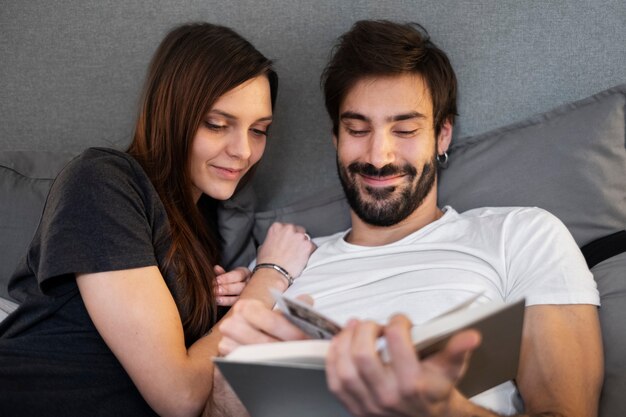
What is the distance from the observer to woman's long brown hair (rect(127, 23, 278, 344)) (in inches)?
61.1

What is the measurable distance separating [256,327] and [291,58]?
4.07ft

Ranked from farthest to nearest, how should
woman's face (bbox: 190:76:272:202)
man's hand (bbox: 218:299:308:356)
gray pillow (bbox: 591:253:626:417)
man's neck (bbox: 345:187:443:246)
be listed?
1. man's neck (bbox: 345:187:443:246)
2. woman's face (bbox: 190:76:272:202)
3. gray pillow (bbox: 591:253:626:417)
4. man's hand (bbox: 218:299:308:356)

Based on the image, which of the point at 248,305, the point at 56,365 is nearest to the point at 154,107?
the point at 56,365

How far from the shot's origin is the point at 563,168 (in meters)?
1.65

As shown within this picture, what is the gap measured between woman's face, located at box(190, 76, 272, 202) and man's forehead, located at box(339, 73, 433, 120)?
0.22 metres

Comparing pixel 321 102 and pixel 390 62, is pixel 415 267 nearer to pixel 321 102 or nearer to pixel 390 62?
pixel 390 62

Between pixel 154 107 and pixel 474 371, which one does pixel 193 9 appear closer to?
pixel 154 107

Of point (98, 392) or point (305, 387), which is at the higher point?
point (305, 387)

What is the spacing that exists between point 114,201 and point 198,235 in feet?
1.16

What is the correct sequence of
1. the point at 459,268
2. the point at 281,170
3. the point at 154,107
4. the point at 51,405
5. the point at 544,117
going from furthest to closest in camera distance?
the point at 281,170, the point at 544,117, the point at 154,107, the point at 459,268, the point at 51,405

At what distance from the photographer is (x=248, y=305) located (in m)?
1.05

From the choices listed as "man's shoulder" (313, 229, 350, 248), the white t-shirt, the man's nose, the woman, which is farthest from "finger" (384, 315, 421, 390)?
"man's shoulder" (313, 229, 350, 248)

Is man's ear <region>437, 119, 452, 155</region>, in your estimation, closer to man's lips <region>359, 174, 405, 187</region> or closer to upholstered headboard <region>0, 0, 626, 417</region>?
upholstered headboard <region>0, 0, 626, 417</region>

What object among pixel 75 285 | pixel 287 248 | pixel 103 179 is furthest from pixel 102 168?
pixel 287 248
